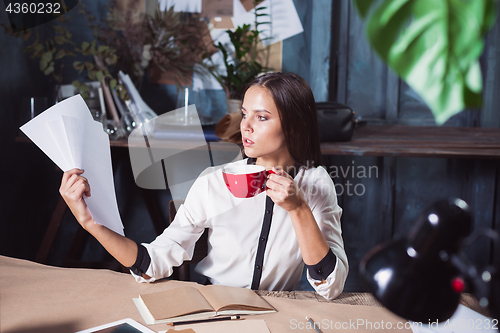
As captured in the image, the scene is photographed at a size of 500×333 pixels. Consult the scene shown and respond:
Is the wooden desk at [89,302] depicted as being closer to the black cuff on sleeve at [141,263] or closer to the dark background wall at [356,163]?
the black cuff on sleeve at [141,263]

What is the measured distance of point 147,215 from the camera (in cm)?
220

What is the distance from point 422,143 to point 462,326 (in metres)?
1.06

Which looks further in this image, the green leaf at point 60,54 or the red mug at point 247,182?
the green leaf at point 60,54

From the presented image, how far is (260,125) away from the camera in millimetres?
1071

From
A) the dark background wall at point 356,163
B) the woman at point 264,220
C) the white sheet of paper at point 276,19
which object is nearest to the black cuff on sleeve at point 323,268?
the woman at point 264,220

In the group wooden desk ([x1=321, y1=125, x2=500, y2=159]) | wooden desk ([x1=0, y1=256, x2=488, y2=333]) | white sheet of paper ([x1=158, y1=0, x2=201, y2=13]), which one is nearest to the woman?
wooden desk ([x1=0, y1=256, x2=488, y2=333])

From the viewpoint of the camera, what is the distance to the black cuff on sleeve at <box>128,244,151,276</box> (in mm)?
926

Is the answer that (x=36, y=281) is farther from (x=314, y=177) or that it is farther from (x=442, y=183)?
(x=442, y=183)

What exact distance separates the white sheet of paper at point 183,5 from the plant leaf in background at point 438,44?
2.05 meters

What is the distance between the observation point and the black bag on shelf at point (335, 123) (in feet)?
5.52

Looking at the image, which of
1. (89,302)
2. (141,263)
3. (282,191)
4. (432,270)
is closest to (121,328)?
(89,302)

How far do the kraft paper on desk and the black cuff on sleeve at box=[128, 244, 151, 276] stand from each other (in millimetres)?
79

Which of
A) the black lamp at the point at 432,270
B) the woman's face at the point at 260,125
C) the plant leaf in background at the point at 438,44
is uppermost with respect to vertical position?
the plant leaf in background at the point at 438,44

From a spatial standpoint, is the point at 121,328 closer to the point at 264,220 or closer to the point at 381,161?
the point at 264,220
